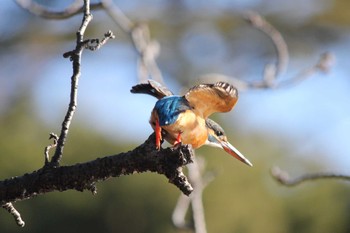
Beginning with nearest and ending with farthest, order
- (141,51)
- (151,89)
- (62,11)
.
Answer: (151,89), (62,11), (141,51)

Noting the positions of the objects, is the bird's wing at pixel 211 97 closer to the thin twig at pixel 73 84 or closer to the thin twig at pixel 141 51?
the thin twig at pixel 73 84

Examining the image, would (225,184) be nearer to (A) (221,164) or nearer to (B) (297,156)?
(A) (221,164)

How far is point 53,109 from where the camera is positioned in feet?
26.2

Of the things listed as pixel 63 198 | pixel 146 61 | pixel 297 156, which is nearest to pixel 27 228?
pixel 63 198

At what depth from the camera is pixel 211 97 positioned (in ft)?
5.21

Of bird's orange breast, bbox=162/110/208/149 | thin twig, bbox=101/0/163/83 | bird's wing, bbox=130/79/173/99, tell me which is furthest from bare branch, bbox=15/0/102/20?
bird's orange breast, bbox=162/110/208/149

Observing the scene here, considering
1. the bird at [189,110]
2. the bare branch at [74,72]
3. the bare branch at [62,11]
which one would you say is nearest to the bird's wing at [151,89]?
the bird at [189,110]

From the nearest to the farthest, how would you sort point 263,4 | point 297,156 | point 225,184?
point 225,184 → point 297,156 → point 263,4

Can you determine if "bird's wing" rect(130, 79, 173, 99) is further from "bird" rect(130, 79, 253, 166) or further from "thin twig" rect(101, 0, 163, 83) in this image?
"thin twig" rect(101, 0, 163, 83)

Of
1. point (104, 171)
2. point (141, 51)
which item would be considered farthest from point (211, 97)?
point (141, 51)

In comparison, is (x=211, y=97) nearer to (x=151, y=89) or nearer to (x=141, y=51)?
(x=151, y=89)

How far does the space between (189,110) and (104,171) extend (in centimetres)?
20

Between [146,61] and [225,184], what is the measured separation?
3902 mm

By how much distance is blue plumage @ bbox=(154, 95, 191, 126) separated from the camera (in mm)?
1521
